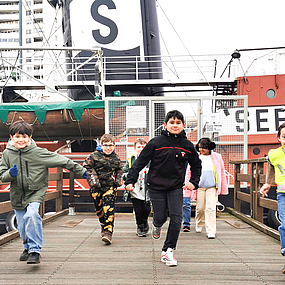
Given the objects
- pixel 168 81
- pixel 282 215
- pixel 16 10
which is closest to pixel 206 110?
pixel 168 81

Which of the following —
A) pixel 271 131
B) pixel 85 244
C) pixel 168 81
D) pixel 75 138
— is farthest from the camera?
pixel 168 81

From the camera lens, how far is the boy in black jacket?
11.9 ft

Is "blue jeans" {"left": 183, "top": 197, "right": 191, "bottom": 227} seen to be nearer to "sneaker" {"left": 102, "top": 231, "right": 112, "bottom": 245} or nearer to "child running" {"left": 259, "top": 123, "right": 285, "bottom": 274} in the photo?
"sneaker" {"left": 102, "top": 231, "right": 112, "bottom": 245}

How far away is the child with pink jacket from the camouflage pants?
1.41 meters

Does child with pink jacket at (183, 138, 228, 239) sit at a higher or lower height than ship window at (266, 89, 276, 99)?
lower

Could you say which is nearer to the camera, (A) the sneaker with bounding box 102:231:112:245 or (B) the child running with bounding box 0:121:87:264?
(B) the child running with bounding box 0:121:87:264

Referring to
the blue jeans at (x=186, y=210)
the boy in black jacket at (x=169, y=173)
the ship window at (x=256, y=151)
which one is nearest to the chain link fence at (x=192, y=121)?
the ship window at (x=256, y=151)

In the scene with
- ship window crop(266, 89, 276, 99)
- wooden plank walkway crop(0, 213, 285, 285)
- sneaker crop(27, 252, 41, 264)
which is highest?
ship window crop(266, 89, 276, 99)

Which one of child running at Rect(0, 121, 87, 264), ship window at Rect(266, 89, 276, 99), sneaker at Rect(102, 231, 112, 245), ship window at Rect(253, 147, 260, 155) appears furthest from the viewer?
ship window at Rect(266, 89, 276, 99)

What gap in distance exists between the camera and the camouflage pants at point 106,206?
479 cm

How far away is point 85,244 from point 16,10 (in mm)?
109295

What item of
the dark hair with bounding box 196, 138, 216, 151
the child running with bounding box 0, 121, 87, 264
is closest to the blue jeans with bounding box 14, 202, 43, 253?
the child running with bounding box 0, 121, 87, 264

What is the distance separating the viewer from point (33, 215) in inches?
135

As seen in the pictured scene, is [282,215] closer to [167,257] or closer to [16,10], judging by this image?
[167,257]
